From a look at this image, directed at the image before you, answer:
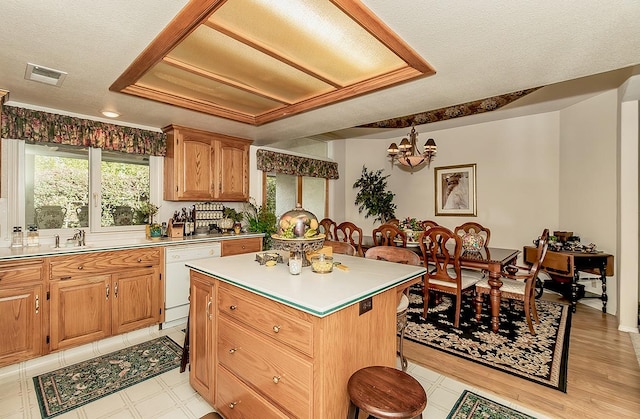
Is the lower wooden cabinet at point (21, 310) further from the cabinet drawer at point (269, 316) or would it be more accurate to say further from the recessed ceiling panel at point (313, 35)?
the recessed ceiling panel at point (313, 35)

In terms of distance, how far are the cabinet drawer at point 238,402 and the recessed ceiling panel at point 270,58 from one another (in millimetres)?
1992

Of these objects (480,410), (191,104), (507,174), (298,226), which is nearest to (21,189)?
(191,104)

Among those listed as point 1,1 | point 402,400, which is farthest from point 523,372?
point 1,1

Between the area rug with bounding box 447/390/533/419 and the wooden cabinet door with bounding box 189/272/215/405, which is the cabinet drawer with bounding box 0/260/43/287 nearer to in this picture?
the wooden cabinet door with bounding box 189/272/215/405

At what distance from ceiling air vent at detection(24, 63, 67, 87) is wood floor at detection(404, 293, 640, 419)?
3.59 metres

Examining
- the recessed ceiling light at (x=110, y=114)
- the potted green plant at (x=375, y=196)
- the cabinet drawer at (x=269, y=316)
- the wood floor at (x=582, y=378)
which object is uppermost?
the recessed ceiling light at (x=110, y=114)

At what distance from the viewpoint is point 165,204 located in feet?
12.6

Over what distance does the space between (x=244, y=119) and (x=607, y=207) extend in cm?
454

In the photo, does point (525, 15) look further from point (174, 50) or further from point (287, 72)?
point (174, 50)

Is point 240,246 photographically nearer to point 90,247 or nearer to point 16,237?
point 90,247

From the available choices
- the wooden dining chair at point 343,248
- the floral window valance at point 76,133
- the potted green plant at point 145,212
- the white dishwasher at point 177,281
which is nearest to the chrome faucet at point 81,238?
the potted green plant at point 145,212

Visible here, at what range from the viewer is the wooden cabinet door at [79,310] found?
8.47 ft

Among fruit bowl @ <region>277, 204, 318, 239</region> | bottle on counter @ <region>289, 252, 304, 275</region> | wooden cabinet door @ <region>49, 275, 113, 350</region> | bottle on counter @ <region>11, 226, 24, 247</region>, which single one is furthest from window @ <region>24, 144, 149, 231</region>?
bottle on counter @ <region>289, 252, 304, 275</region>

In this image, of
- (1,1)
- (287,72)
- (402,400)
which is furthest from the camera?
(287,72)
